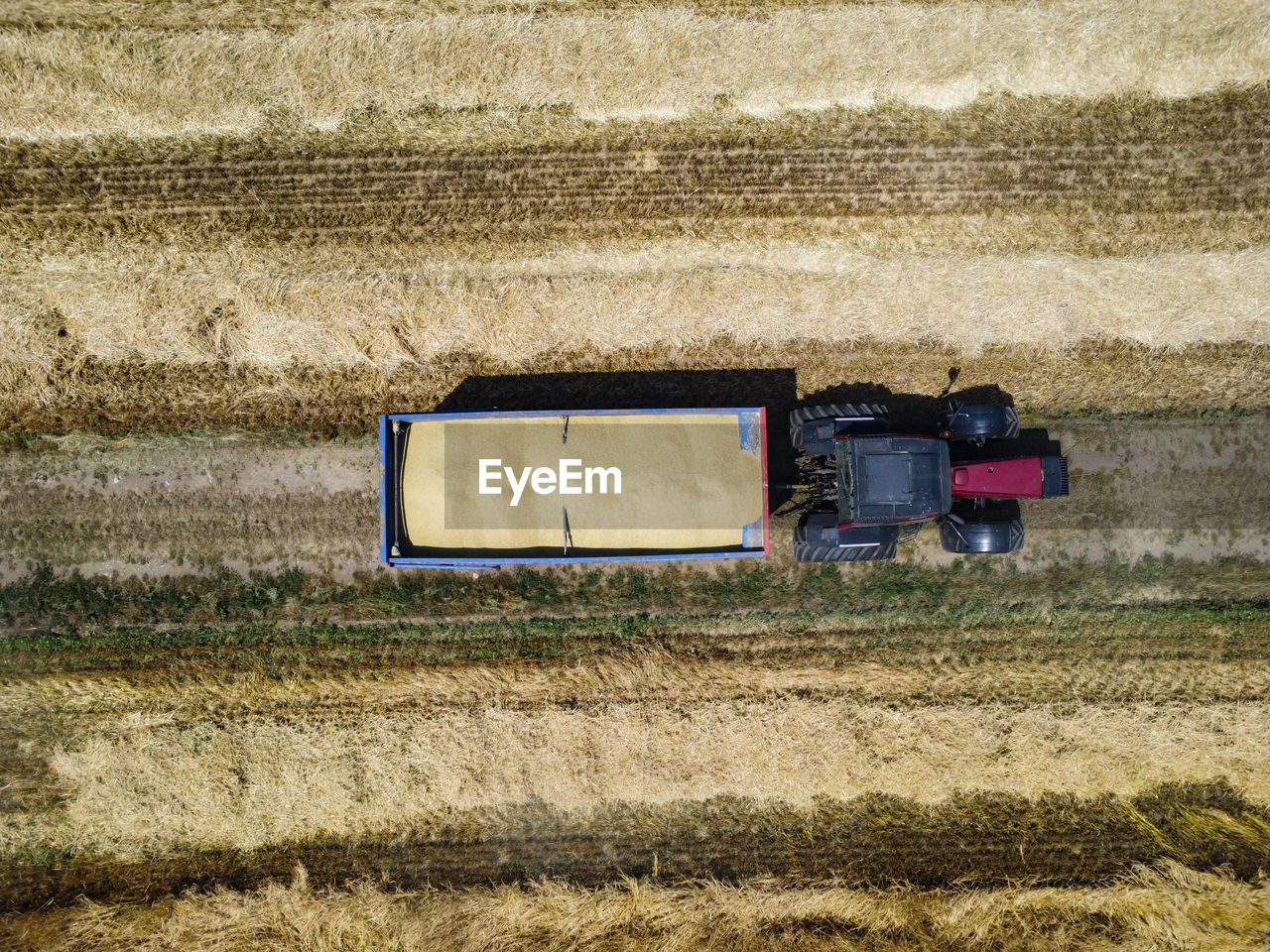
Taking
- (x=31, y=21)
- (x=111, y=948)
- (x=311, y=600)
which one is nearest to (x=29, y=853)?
(x=111, y=948)

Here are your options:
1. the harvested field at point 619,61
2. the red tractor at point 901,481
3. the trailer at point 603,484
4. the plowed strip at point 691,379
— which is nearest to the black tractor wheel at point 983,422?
the red tractor at point 901,481

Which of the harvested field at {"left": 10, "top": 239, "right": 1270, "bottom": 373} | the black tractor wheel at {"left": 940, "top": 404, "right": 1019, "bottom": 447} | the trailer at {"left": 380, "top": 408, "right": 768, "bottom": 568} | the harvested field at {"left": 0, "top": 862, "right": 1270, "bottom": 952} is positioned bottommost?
the harvested field at {"left": 0, "top": 862, "right": 1270, "bottom": 952}

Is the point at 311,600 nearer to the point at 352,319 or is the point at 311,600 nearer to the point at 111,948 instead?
the point at 352,319

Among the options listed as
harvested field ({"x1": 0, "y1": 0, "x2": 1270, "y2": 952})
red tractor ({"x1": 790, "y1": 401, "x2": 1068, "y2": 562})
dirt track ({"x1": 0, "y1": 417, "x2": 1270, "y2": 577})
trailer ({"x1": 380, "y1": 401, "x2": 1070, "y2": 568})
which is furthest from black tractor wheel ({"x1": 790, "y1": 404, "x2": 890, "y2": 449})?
dirt track ({"x1": 0, "y1": 417, "x2": 1270, "y2": 577})

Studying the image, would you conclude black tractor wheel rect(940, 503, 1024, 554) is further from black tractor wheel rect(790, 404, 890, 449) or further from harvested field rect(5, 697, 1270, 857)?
harvested field rect(5, 697, 1270, 857)

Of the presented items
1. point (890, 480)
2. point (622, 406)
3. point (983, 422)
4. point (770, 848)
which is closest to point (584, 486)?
point (622, 406)

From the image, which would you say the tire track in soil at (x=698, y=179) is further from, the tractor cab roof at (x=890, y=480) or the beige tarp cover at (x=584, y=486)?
the tractor cab roof at (x=890, y=480)

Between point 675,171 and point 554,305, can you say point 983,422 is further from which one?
point 554,305
